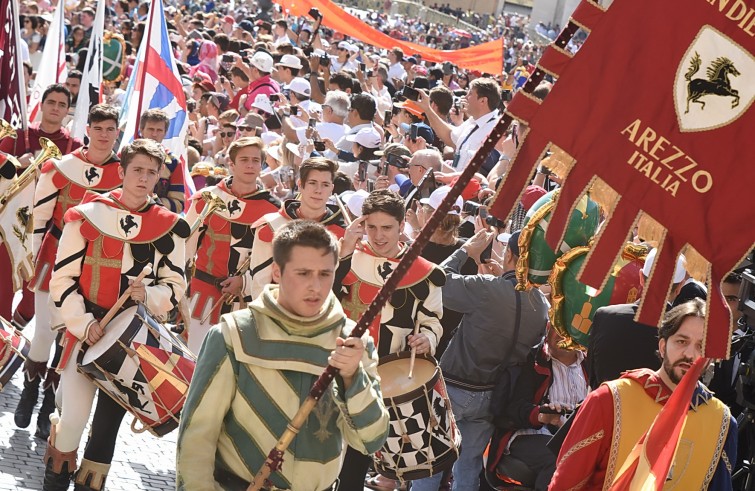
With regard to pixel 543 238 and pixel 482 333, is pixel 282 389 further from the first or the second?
pixel 482 333

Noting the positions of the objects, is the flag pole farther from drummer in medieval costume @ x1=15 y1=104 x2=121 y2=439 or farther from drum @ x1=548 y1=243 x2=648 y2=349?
drum @ x1=548 y1=243 x2=648 y2=349

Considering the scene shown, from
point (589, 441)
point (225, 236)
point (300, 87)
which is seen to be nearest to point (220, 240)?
point (225, 236)

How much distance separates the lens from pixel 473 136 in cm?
1119

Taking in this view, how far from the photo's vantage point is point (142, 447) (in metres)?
8.12

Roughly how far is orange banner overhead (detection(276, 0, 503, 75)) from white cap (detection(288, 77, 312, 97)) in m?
3.74

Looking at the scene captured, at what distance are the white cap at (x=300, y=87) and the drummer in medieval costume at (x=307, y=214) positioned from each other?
725 centimetres

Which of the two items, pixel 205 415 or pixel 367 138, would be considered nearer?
pixel 205 415

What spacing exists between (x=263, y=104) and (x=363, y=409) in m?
9.45

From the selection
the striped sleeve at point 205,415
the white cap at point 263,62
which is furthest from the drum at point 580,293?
the white cap at point 263,62

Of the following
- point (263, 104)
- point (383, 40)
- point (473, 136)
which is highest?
point (473, 136)

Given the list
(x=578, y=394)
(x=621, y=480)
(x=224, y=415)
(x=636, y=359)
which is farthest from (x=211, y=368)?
(x=578, y=394)

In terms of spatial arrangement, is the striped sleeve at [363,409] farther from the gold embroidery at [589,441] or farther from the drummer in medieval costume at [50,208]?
the drummer in medieval costume at [50,208]

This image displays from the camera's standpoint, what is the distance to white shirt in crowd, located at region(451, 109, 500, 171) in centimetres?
1100

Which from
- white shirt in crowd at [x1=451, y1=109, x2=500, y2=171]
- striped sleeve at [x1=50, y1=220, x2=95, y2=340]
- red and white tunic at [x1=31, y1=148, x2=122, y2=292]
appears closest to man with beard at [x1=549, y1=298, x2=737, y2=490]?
striped sleeve at [x1=50, y1=220, x2=95, y2=340]
